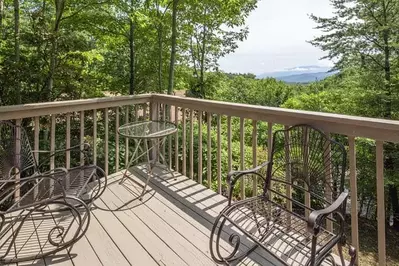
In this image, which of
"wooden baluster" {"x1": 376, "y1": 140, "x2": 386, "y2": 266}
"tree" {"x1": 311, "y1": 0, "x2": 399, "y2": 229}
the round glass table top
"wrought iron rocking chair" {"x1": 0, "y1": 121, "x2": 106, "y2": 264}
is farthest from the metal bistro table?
"tree" {"x1": 311, "y1": 0, "x2": 399, "y2": 229}

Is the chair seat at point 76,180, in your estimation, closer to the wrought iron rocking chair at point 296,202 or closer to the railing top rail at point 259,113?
the railing top rail at point 259,113

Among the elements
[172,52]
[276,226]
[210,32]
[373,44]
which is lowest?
[276,226]

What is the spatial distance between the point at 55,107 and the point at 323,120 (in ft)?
7.57

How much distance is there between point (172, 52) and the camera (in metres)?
6.83

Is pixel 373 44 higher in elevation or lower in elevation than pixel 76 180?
higher

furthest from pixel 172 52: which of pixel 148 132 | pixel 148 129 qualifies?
pixel 148 132

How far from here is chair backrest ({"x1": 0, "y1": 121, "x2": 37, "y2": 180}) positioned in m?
Result: 2.19

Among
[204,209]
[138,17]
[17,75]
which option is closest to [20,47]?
[17,75]

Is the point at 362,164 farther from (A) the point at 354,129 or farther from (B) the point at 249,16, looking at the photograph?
(A) the point at 354,129

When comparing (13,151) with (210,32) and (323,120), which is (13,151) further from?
(210,32)

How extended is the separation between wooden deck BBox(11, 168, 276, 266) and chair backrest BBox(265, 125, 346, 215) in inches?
21.3

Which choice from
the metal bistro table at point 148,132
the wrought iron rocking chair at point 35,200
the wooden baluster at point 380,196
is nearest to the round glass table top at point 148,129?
the metal bistro table at point 148,132

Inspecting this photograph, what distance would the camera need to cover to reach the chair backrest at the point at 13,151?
2193 millimetres

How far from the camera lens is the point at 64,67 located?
5.10m
